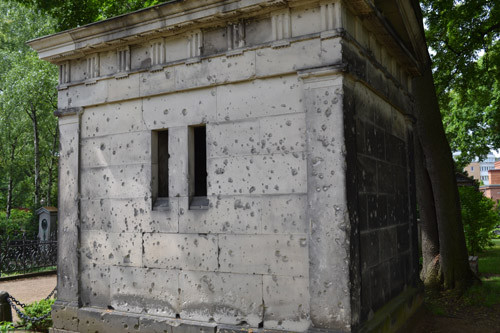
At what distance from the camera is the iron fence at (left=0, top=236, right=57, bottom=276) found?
13.7 metres

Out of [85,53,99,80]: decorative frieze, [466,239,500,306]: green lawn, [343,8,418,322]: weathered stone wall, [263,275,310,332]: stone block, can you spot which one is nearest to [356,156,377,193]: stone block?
[343,8,418,322]: weathered stone wall

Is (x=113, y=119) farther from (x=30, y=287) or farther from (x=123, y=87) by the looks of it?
(x=30, y=287)

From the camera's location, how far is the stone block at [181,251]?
526 centimetres

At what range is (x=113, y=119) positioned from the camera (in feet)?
20.1

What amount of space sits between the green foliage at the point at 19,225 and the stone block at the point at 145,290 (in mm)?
16169

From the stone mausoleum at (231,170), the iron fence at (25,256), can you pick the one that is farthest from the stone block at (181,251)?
the iron fence at (25,256)

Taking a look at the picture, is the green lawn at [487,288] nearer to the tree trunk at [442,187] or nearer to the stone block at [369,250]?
the tree trunk at [442,187]

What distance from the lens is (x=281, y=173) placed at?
4.92m

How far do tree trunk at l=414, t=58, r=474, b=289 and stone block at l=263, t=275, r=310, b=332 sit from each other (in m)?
6.07

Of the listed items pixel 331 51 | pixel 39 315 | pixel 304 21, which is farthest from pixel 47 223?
pixel 331 51

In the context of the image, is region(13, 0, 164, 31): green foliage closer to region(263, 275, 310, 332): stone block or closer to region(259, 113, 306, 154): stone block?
region(259, 113, 306, 154): stone block

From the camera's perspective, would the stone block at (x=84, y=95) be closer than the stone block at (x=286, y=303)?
No

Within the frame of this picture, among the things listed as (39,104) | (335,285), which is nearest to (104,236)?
(335,285)

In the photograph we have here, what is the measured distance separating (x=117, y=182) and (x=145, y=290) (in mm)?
1529
